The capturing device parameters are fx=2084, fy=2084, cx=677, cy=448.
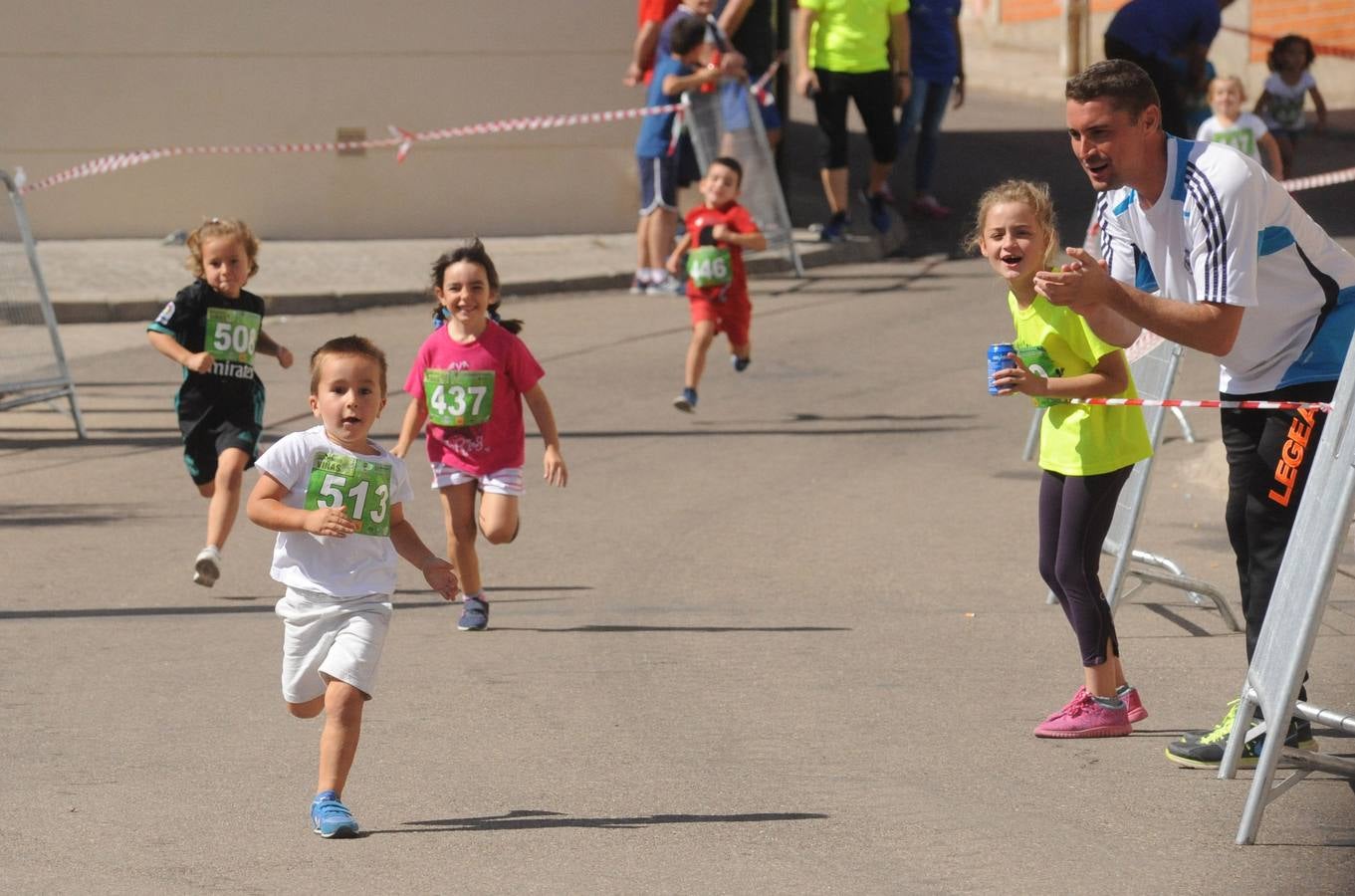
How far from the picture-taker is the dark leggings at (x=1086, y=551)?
642 cm

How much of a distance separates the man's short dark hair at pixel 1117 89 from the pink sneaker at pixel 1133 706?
6.18 feet

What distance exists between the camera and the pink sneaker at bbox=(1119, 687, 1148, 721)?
21.2 feet

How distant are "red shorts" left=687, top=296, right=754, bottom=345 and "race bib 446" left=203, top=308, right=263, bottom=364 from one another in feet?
12.1

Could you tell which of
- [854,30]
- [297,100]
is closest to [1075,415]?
[854,30]

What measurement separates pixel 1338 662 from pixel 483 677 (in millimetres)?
2955

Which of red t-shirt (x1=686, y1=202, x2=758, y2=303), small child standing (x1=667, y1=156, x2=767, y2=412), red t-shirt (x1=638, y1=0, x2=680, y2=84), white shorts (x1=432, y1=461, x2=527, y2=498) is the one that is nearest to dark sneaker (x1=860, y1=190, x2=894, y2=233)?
red t-shirt (x1=638, y1=0, x2=680, y2=84)

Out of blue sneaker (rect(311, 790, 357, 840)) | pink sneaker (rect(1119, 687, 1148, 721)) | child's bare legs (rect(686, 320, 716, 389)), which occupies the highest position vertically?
blue sneaker (rect(311, 790, 357, 840))

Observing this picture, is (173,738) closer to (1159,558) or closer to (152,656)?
(152,656)

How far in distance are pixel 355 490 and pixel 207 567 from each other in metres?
2.67

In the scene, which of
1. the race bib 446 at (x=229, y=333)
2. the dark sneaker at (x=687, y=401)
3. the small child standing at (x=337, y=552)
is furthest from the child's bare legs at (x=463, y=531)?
the dark sneaker at (x=687, y=401)

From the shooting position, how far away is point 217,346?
877cm

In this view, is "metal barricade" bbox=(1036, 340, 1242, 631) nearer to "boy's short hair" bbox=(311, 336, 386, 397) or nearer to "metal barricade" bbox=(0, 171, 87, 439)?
"boy's short hair" bbox=(311, 336, 386, 397)

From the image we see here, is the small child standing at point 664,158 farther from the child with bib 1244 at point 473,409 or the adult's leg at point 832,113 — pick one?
the child with bib 1244 at point 473,409

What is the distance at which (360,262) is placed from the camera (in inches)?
690
